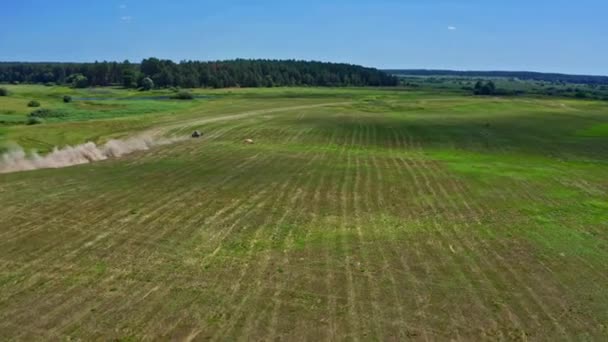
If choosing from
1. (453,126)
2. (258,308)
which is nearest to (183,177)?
(258,308)

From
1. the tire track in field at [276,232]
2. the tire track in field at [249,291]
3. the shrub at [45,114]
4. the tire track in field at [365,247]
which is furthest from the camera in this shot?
the shrub at [45,114]

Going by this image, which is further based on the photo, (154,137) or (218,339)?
(154,137)

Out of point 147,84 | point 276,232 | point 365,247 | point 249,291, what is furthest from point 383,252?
point 147,84

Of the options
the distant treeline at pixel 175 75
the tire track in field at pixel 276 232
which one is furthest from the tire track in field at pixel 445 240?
the distant treeline at pixel 175 75

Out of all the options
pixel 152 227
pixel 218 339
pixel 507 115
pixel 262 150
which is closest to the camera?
pixel 218 339

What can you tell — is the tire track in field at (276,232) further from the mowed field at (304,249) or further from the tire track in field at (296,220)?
the tire track in field at (296,220)

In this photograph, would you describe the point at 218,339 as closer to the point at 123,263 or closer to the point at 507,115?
the point at 123,263

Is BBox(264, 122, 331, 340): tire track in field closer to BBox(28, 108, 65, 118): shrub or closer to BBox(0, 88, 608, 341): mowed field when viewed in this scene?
BBox(0, 88, 608, 341): mowed field
